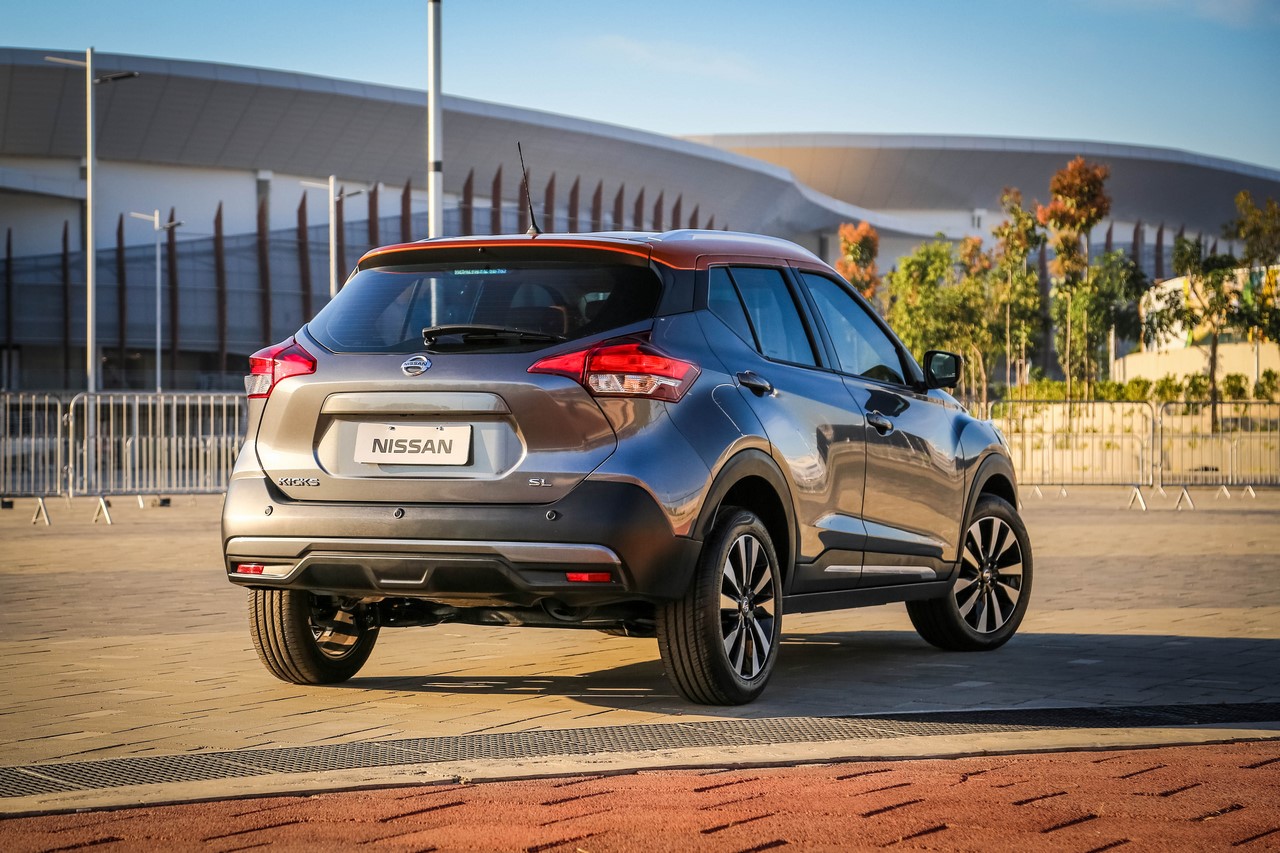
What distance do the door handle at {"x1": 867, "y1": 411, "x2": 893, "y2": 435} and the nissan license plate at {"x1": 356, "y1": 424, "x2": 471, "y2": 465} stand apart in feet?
6.92

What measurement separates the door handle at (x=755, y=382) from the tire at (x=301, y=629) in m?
1.71

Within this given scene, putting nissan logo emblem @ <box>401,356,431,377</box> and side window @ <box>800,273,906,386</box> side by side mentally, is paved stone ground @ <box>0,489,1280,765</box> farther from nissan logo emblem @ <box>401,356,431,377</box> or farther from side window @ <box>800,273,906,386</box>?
side window @ <box>800,273,906,386</box>

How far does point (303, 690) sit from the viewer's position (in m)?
7.09

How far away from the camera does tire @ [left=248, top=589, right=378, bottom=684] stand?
6.97 m

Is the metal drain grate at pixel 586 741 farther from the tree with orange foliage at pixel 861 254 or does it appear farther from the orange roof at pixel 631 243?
the tree with orange foliage at pixel 861 254

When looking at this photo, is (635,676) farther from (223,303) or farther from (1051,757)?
(223,303)

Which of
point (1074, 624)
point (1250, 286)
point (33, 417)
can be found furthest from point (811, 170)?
point (1074, 624)

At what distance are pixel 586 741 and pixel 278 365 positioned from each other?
6.08 feet

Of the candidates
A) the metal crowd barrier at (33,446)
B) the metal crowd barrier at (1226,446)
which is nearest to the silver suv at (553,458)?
the metal crowd barrier at (33,446)

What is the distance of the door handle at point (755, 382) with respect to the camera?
258 inches

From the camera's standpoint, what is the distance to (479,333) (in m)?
6.23

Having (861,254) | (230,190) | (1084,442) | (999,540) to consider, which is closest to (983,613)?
(999,540)

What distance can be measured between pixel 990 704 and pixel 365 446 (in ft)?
8.31

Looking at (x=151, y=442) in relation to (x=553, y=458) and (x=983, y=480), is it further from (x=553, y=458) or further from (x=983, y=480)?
(x=553, y=458)
